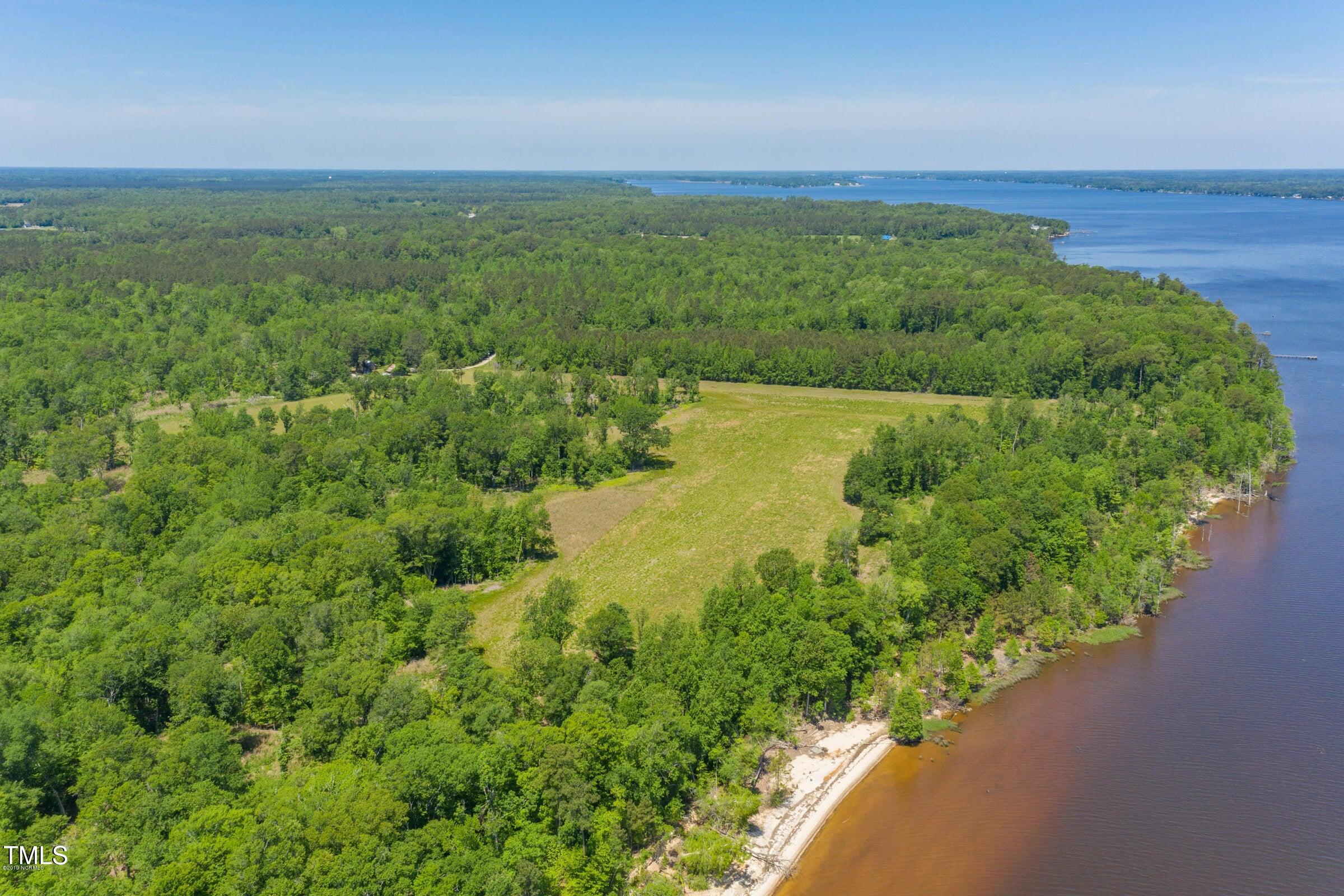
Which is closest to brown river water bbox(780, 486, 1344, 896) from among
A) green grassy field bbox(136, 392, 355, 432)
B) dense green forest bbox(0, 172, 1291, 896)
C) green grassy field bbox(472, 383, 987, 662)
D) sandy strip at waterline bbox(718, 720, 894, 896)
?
sandy strip at waterline bbox(718, 720, 894, 896)

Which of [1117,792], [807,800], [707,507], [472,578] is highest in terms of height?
[707,507]

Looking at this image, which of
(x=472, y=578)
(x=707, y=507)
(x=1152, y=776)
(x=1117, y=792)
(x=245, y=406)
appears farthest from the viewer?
(x=245, y=406)

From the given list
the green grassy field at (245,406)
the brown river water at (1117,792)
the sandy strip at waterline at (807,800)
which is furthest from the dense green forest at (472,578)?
the brown river water at (1117,792)

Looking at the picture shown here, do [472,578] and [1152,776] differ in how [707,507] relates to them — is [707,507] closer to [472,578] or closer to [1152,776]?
[472,578]

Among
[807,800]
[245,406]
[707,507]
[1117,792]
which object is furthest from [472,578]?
[245,406]

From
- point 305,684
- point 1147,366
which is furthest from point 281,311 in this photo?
point 1147,366

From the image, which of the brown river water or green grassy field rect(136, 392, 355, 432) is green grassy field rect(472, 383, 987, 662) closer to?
the brown river water
